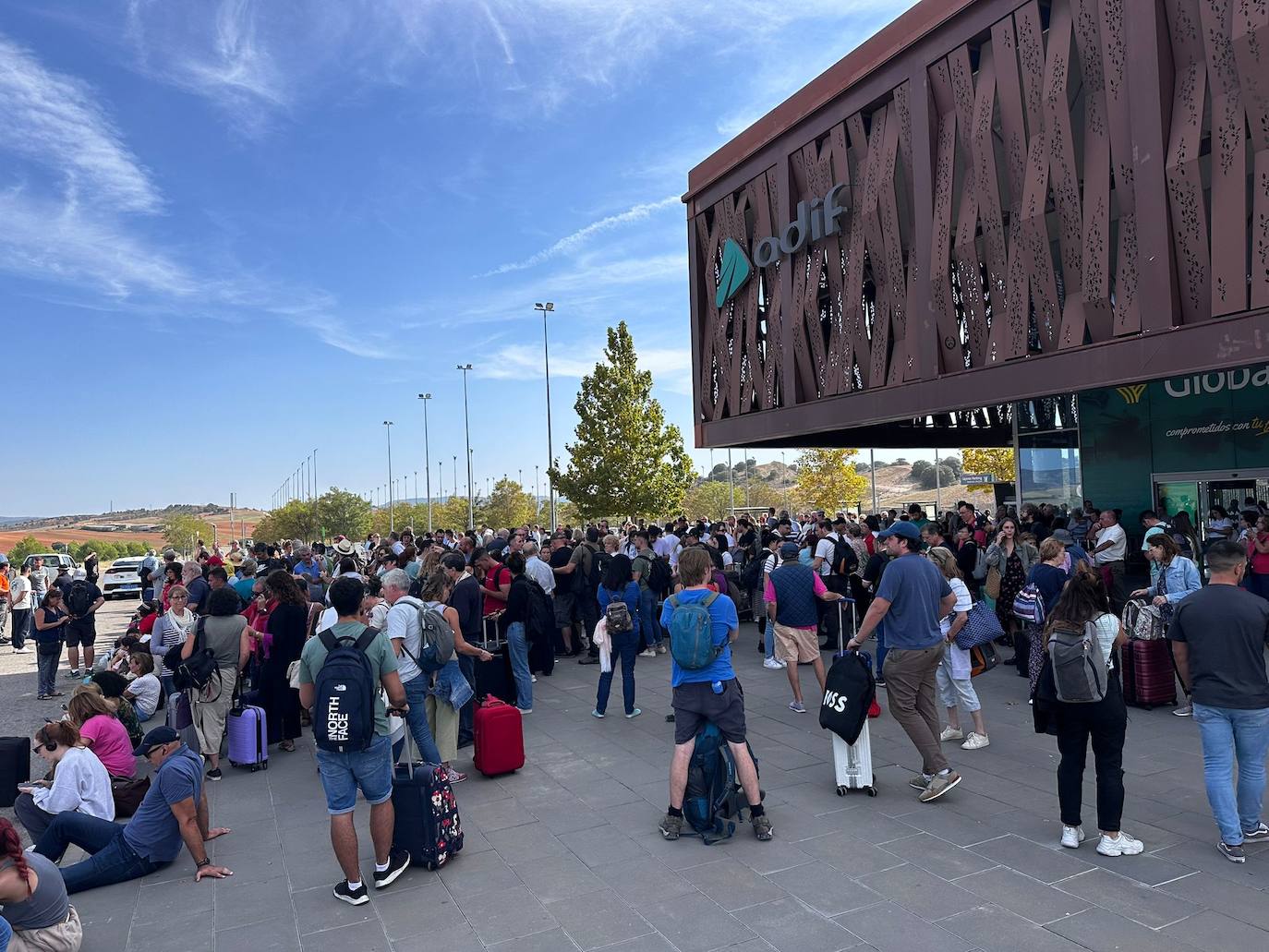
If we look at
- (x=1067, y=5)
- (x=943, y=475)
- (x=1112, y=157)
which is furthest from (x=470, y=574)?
(x=943, y=475)

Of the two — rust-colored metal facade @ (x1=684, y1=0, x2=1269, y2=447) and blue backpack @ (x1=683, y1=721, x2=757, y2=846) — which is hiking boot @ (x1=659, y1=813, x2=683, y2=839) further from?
rust-colored metal facade @ (x1=684, y1=0, x2=1269, y2=447)

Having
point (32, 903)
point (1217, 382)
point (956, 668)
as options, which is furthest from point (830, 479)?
point (32, 903)

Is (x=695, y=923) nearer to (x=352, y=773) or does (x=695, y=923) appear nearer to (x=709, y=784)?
(x=709, y=784)

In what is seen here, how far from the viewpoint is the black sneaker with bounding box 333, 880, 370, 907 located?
4.88 m

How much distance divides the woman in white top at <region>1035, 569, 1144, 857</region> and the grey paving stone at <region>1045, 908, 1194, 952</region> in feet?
2.59

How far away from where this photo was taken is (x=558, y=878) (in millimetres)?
5102

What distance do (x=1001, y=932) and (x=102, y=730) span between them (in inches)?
253

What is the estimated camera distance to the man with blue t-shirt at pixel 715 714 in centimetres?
552

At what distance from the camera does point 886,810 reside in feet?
19.5

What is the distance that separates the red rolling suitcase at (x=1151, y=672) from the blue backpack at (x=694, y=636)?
5.19m

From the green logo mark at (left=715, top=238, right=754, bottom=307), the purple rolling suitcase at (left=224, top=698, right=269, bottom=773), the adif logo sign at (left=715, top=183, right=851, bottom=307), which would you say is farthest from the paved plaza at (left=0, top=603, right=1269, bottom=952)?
the green logo mark at (left=715, top=238, right=754, bottom=307)

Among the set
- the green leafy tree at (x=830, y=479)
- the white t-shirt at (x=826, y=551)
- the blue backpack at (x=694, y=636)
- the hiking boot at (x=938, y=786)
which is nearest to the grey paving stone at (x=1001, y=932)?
the hiking boot at (x=938, y=786)

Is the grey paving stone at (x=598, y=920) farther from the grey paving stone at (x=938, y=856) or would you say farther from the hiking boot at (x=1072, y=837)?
the hiking boot at (x=1072, y=837)

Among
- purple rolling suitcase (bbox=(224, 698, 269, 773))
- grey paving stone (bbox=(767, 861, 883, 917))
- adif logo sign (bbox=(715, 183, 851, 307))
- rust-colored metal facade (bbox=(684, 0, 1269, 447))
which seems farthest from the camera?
adif logo sign (bbox=(715, 183, 851, 307))
